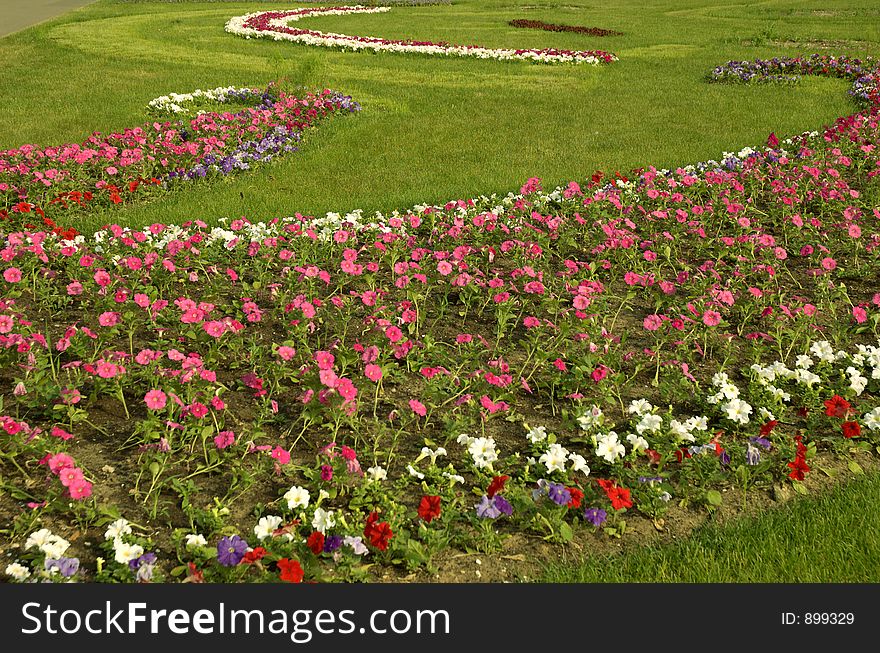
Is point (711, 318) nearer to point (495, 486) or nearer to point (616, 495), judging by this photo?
point (616, 495)

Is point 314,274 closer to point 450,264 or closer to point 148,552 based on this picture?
point 450,264

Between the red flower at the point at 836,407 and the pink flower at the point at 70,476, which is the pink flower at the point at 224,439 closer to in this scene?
the pink flower at the point at 70,476

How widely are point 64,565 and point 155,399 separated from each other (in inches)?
36.0

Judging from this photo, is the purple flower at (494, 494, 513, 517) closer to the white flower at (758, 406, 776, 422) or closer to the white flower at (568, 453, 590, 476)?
the white flower at (568, 453, 590, 476)

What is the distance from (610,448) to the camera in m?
3.64

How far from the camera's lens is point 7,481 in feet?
11.4

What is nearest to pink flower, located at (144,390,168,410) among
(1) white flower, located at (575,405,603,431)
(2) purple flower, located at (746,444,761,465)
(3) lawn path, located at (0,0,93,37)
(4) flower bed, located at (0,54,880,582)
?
(4) flower bed, located at (0,54,880,582)

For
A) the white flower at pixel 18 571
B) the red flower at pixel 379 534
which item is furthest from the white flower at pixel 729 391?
the white flower at pixel 18 571

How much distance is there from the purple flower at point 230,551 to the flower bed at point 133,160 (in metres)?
3.90

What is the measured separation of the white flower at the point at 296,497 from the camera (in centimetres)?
322

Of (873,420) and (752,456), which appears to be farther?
(873,420)

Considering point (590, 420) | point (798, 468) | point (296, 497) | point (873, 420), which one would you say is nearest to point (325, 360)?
point (296, 497)

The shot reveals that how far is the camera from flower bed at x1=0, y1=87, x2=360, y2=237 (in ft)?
23.7
